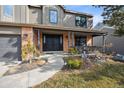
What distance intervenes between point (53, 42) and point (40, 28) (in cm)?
423

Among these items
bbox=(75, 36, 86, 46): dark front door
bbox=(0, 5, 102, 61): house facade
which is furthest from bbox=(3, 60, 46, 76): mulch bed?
bbox=(75, 36, 86, 46): dark front door

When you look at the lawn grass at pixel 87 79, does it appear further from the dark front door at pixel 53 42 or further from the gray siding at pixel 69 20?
the gray siding at pixel 69 20

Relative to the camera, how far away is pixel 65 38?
746 inches

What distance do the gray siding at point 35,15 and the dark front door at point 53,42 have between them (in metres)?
1.96

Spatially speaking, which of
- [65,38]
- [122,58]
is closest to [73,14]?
[65,38]

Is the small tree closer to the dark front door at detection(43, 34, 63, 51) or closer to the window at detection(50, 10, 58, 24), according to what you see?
the dark front door at detection(43, 34, 63, 51)

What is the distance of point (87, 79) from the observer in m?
8.32

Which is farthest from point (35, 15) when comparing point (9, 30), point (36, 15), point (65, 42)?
point (9, 30)

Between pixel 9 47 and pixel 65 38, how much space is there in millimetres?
7405
